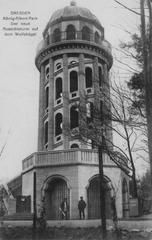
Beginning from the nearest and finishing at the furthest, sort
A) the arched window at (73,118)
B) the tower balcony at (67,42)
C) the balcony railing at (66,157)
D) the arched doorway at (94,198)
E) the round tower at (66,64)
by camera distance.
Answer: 1. the balcony railing at (66,157)
2. the arched doorway at (94,198)
3. the arched window at (73,118)
4. the round tower at (66,64)
5. the tower balcony at (67,42)

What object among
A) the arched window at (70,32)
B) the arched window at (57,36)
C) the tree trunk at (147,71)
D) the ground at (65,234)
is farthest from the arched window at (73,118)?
the tree trunk at (147,71)

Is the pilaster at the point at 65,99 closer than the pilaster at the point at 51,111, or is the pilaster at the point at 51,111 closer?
the pilaster at the point at 65,99

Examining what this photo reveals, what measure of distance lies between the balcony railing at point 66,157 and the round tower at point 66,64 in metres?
5.51

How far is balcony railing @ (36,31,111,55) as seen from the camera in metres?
35.3

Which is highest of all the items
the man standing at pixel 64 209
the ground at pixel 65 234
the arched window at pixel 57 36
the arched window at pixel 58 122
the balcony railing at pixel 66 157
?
the arched window at pixel 57 36

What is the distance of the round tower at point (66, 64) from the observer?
33969 millimetres

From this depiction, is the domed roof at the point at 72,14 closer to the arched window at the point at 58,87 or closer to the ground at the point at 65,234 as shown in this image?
the arched window at the point at 58,87

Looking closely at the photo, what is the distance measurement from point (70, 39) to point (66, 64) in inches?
90.9

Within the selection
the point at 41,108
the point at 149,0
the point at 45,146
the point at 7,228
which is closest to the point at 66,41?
the point at 41,108

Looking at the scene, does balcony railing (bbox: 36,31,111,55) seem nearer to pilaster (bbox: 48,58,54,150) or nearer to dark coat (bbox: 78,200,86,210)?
pilaster (bbox: 48,58,54,150)

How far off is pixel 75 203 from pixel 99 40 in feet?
52.8

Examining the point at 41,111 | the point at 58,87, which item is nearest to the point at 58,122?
the point at 41,111

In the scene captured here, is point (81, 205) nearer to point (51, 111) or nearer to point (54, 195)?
point (54, 195)

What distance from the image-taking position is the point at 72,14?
119 ft
